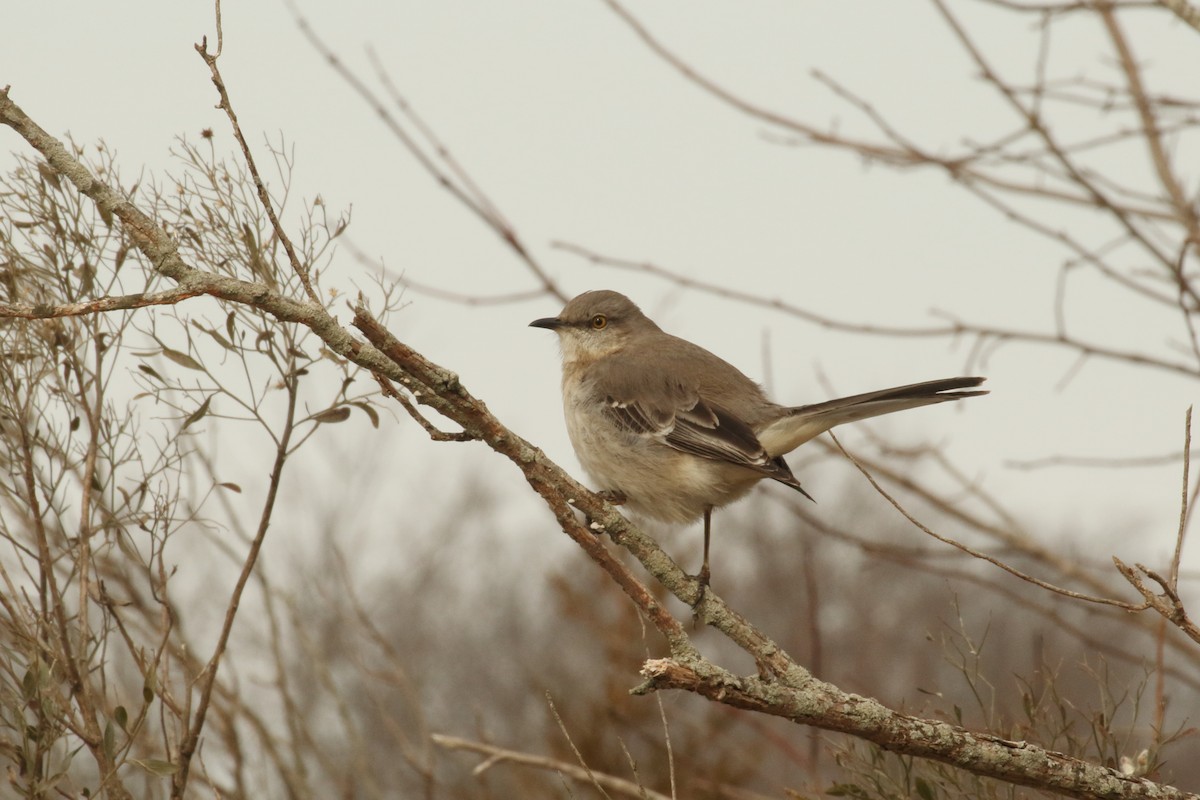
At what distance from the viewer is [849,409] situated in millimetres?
4664

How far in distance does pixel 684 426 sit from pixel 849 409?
83 centimetres

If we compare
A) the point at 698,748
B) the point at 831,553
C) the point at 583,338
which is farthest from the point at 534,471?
the point at 831,553

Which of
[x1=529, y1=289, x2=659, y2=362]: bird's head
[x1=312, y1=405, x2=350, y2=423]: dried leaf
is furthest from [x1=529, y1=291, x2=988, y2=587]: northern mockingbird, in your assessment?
[x1=312, y1=405, x2=350, y2=423]: dried leaf

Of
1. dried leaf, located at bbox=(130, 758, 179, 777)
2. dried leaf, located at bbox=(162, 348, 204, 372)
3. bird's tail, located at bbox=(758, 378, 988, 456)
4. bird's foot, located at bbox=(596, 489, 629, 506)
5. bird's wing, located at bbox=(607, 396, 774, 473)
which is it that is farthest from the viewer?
bird's foot, located at bbox=(596, 489, 629, 506)

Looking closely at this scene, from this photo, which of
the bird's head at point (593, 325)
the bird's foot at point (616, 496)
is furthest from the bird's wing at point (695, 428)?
the bird's head at point (593, 325)

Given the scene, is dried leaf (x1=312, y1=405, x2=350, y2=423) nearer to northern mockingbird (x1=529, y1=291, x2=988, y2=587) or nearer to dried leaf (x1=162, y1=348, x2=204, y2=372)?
dried leaf (x1=162, y1=348, x2=204, y2=372)

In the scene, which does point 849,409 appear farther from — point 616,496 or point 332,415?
point 332,415

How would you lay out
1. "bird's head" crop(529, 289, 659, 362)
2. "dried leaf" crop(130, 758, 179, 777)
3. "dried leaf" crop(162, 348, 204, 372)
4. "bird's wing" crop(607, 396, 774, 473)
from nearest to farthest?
"dried leaf" crop(130, 758, 179, 777), "dried leaf" crop(162, 348, 204, 372), "bird's wing" crop(607, 396, 774, 473), "bird's head" crop(529, 289, 659, 362)

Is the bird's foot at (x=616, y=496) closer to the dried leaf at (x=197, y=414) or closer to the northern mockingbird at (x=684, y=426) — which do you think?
the northern mockingbird at (x=684, y=426)

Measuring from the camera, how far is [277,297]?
269 centimetres

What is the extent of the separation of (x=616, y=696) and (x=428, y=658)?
1271 centimetres

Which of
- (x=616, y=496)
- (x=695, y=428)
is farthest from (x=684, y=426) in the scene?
(x=616, y=496)

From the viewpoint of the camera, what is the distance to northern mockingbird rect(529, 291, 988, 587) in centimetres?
489

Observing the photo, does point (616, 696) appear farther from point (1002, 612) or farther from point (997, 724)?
point (1002, 612)
